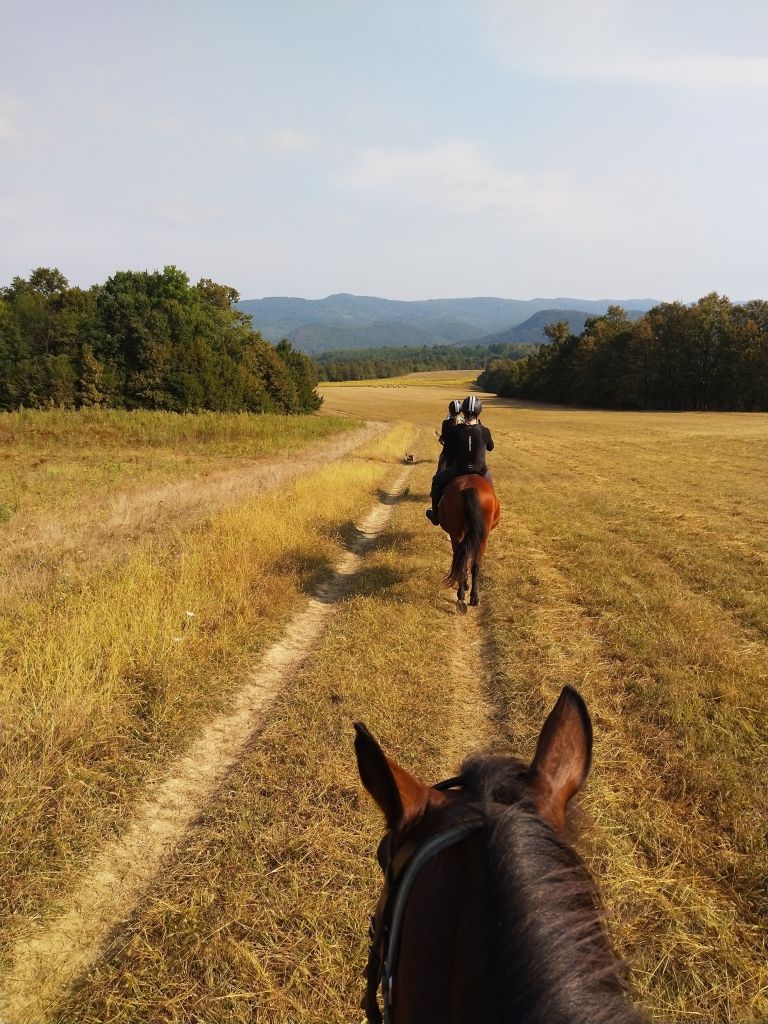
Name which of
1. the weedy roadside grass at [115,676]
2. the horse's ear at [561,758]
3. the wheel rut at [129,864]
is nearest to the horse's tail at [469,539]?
the weedy roadside grass at [115,676]

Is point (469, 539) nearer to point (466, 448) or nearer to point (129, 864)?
point (466, 448)

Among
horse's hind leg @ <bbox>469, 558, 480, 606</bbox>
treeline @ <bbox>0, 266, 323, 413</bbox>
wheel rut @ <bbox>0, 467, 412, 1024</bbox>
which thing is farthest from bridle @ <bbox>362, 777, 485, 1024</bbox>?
treeline @ <bbox>0, 266, 323, 413</bbox>

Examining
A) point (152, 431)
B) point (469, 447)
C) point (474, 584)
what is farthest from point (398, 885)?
point (152, 431)

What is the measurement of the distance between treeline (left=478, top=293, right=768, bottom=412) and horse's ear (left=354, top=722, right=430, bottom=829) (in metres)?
61.9

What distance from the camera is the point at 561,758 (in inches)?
58.9

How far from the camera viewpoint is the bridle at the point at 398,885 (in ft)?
3.92

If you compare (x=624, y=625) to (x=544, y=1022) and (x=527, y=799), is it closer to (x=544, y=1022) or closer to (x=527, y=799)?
(x=527, y=799)

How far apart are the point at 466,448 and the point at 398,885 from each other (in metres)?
6.48

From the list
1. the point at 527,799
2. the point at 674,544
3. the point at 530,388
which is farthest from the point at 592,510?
the point at 530,388

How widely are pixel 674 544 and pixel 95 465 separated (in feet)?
59.7

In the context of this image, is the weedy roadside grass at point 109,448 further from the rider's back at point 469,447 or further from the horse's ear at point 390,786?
the horse's ear at point 390,786

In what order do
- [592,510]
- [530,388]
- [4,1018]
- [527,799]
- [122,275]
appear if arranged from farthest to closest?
[530,388] < [122,275] < [592,510] < [4,1018] < [527,799]

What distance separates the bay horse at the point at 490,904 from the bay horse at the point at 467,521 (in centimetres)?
522

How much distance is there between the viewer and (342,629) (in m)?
6.18
